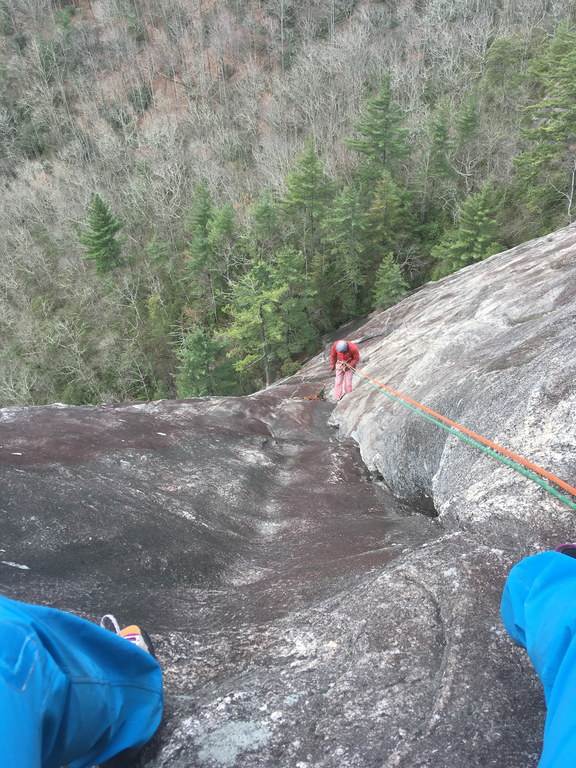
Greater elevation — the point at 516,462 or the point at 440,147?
the point at 440,147

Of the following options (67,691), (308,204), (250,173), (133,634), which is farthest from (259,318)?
(250,173)

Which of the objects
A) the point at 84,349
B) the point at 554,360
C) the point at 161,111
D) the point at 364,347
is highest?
the point at 161,111

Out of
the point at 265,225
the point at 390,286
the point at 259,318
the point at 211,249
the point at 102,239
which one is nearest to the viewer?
the point at 259,318

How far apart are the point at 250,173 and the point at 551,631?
46.0 metres

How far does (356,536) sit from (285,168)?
123 ft

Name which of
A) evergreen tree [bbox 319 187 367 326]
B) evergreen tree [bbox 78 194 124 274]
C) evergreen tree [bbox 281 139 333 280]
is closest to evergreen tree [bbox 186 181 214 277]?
evergreen tree [bbox 281 139 333 280]

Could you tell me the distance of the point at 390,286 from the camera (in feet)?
82.5

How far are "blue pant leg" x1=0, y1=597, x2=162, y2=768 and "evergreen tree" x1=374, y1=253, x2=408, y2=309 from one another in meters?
24.7

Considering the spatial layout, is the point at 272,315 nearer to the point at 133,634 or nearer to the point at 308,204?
the point at 308,204

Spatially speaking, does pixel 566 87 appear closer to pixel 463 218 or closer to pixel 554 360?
pixel 463 218

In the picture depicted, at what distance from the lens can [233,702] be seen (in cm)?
256

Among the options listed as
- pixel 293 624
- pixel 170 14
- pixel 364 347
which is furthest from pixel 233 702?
pixel 170 14

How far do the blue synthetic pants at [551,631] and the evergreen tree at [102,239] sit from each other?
1418 inches

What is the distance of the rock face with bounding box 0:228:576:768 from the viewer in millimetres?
2365
